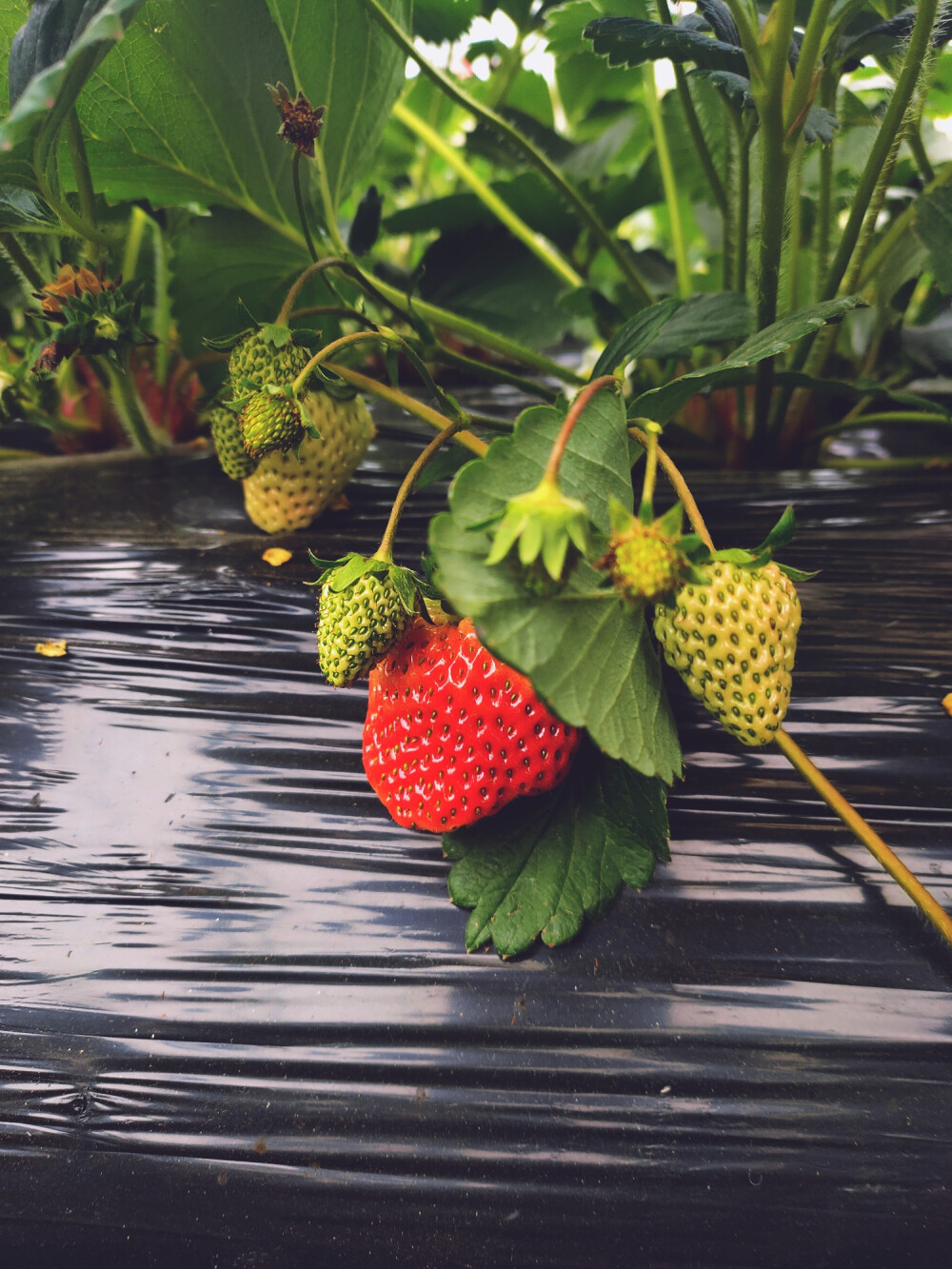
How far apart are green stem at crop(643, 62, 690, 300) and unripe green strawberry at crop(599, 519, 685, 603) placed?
1.97ft

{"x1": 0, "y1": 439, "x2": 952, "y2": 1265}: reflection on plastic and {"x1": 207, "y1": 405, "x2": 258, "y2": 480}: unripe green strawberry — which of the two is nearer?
{"x1": 0, "y1": 439, "x2": 952, "y2": 1265}: reflection on plastic

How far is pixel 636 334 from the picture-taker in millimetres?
401

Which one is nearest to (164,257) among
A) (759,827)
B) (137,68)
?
(137,68)

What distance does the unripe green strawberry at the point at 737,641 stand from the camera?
30cm

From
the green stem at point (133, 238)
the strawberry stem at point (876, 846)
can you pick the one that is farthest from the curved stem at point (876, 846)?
the green stem at point (133, 238)

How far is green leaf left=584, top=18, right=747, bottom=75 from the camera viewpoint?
1.30 feet

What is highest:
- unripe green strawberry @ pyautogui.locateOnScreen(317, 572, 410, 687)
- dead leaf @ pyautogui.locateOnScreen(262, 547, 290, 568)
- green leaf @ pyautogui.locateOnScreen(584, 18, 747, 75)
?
green leaf @ pyautogui.locateOnScreen(584, 18, 747, 75)

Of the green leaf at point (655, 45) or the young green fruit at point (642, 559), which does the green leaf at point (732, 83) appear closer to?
the green leaf at point (655, 45)

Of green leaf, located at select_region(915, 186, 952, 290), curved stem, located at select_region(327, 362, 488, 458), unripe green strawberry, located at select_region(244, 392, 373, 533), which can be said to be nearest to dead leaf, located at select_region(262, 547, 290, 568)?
unripe green strawberry, located at select_region(244, 392, 373, 533)

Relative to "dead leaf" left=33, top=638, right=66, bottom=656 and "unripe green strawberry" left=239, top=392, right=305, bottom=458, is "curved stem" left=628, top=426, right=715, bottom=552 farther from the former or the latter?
"dead leaf" left=33, top=638, right=66, bottom=656

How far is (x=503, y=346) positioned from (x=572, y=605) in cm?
47

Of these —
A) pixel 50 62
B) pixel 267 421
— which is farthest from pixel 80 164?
pixel 267 421

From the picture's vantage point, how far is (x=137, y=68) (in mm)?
457

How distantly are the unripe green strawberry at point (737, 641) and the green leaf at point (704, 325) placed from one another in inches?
7.8
